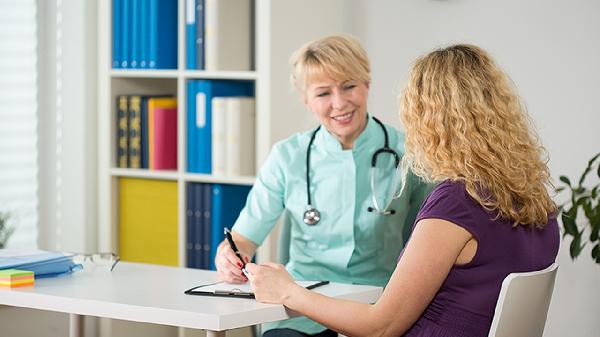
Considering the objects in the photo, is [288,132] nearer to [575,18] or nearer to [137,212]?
[137,212]

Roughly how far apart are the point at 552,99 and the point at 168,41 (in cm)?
148

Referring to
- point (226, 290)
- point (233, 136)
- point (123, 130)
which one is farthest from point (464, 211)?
point (123, 130)

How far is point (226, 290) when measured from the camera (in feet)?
7.44

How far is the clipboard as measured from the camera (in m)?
2.24

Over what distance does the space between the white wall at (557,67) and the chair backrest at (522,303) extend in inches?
47.4

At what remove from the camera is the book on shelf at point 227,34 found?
346cm

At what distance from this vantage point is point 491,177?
197 cm

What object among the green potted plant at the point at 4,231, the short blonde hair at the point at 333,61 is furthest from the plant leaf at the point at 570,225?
the green potted plant at the point at 4,231

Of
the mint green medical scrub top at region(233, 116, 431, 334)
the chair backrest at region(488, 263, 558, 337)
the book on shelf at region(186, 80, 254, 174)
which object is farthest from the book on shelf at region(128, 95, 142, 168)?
the chair backrest at region(488, 263, 558, 337)

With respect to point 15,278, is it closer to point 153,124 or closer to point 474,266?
point 474,266

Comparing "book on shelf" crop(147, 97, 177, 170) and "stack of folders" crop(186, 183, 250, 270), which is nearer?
"stack of folders" crop(186, 183, 250, 270)

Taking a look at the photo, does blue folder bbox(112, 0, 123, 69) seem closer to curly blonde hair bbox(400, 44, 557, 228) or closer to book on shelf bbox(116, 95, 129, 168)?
book on shelf bbox(116, 95, 129, 168)

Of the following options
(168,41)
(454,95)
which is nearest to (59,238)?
(168,41)

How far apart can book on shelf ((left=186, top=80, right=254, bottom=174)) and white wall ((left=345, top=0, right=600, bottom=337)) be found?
73 centimetres
